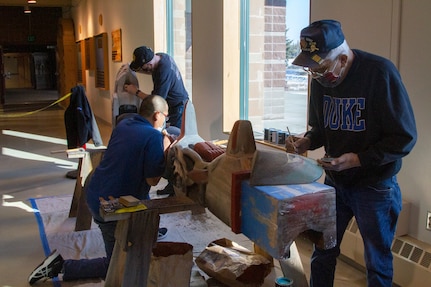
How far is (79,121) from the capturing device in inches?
209

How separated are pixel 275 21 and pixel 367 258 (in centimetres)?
303

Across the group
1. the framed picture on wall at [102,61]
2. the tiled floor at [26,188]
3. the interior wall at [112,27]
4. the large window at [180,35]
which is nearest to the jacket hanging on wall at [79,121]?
the tiled floor at [26,188]

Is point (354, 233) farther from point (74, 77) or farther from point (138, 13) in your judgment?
point (74, 77)

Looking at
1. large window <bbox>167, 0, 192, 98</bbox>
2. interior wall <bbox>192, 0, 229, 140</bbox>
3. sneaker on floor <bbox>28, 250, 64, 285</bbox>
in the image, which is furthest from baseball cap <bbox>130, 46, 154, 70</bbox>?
large window <bbox>167, 0, 192, 98</bbox>

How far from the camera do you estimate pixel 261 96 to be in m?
5.09

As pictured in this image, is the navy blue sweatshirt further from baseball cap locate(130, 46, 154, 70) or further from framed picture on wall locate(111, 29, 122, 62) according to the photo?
framed picture on wall locate(111, 29, 122, 62)

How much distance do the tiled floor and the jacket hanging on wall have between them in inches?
16.5

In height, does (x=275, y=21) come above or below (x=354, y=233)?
above

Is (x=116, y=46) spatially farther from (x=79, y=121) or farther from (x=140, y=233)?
(x=140, y=233)

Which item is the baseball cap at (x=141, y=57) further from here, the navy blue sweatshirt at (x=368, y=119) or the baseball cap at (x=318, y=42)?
the baseball cap at (x=318, y=42)

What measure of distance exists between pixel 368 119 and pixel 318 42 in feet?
1.27

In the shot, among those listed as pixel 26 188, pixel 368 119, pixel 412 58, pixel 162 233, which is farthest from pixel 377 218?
pixel 26 188

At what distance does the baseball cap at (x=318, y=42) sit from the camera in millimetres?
1997

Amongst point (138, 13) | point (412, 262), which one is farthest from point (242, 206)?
point (138, 13)
